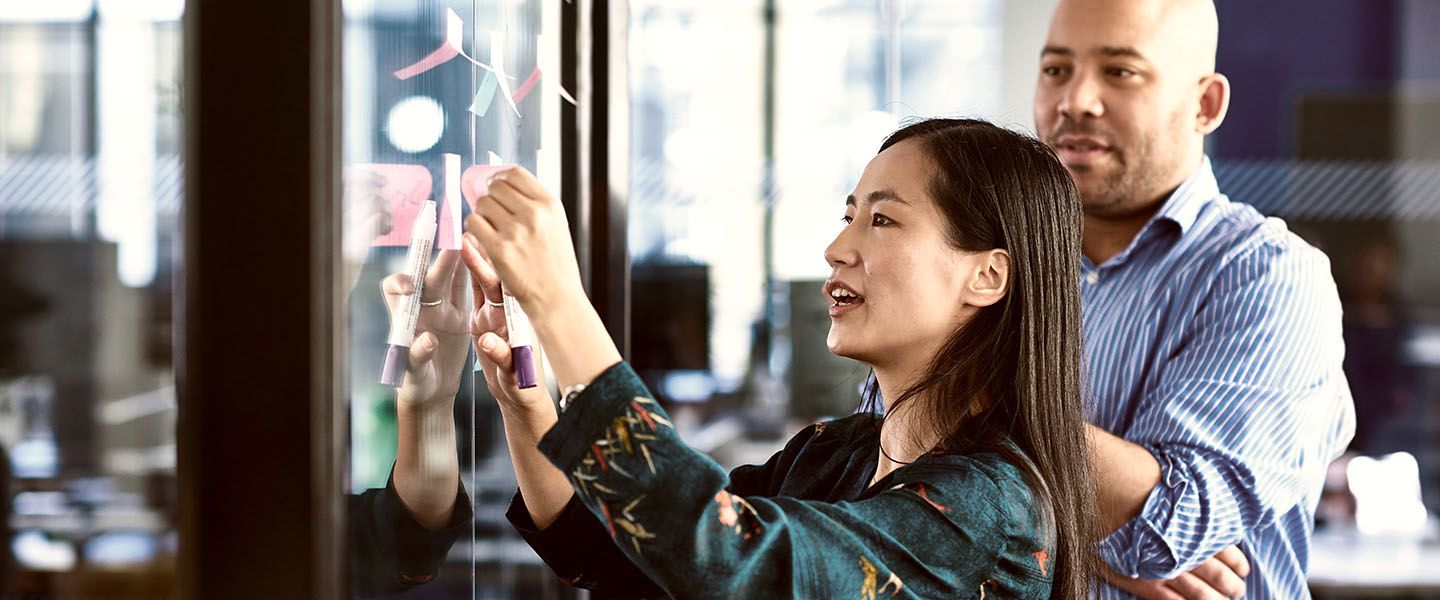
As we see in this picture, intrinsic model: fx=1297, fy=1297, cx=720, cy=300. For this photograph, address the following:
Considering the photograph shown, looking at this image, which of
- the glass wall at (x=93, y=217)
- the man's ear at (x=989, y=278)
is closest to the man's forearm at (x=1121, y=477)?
the man's ear at (x=989, y=278)

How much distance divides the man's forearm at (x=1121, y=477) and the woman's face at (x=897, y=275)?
A: 33 centimetres

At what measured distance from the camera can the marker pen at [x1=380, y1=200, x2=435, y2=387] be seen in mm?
812

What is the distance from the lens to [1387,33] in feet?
17.4

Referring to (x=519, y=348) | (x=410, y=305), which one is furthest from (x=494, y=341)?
(x=410, y=305)

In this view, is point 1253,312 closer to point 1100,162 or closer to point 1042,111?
point 1100,162

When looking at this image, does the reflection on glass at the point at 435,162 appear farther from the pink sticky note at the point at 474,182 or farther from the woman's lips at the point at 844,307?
the woman's lips at the point at 844,307

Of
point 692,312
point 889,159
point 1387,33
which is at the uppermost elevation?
point 1387,33

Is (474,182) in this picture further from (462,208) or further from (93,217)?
(93,217)

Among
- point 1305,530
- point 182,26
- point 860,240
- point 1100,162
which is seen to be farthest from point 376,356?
point 1305,530

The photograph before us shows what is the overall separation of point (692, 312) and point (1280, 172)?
2.68m

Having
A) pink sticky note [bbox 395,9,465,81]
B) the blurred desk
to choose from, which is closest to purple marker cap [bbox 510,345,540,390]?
pink sticky note [bbox 395,9,465,81]

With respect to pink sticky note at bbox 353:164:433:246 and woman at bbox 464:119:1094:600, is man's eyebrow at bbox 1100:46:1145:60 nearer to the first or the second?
woman at bbox 464:119:1094:600

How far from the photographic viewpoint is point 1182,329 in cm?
144

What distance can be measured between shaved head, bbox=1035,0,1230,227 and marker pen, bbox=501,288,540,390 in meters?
0.84
